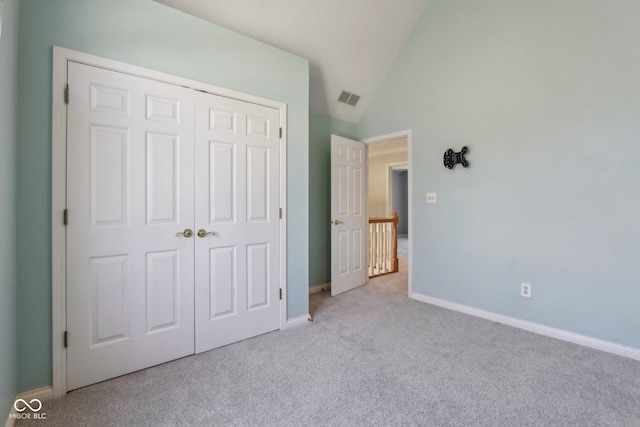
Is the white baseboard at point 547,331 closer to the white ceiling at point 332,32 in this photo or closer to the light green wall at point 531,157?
the light green wall at point 531,157

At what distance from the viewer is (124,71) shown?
1817 mm

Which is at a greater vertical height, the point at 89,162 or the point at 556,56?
the point at 556,56

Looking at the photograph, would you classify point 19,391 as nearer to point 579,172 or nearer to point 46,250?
point 46,250

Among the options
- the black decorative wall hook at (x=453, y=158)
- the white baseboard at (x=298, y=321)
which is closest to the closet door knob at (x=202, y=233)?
the white baseboard at (x=298, y=321)

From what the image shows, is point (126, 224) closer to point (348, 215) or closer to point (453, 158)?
point (348, 215)

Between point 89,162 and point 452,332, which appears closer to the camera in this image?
point 89,162

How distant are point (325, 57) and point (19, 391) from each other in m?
3.60

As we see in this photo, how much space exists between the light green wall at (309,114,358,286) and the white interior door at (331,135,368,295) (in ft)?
0.79

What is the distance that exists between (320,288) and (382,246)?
4.98 ft

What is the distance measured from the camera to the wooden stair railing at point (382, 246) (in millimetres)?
4625

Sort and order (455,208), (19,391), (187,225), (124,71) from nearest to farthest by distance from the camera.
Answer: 1. (19,391)
2. (124,71)
3. (187,225)
4. (455,208)

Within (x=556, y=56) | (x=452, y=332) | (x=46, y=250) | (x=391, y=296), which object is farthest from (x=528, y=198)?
(x=46, y=250)

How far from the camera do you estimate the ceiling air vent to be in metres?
3.62

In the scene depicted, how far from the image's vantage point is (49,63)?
1622 millimetres
